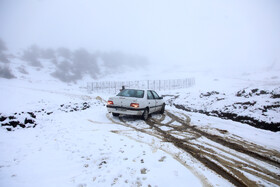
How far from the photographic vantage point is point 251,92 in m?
12.0

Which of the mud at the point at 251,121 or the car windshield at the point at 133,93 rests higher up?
the car windshield at the point at 133,93

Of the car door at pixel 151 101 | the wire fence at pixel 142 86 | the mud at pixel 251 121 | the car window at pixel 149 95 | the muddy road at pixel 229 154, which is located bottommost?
the muddy road at pixel 229 154

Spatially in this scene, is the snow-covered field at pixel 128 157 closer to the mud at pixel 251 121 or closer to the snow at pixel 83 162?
the snow at pixel 83 162

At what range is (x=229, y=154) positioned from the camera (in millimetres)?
4152

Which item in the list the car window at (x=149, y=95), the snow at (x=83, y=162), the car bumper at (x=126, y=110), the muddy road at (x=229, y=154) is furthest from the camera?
the car window at (x=149, y=95)

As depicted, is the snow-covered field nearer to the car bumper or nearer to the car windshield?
the car bumper

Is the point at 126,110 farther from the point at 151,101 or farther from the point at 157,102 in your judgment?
the point at 157,102

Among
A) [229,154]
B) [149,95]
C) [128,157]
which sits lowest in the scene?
[229,154]

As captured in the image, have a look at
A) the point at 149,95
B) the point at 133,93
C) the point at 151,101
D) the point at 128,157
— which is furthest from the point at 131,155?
the point at 149,95

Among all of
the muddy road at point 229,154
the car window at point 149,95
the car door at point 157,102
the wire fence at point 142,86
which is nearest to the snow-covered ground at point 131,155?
the muddy road at point 229,154

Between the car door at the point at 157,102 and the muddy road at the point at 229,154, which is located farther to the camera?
the car door at the point at 157,102

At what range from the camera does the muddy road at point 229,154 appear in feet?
10.4

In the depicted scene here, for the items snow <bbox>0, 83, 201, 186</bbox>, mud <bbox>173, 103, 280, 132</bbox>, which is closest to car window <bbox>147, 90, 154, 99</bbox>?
snow <bbox>0, 83, 201, 186</bbox>

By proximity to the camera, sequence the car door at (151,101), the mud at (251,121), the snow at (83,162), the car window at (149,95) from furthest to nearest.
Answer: the car window at (149,95), the car door at (151,101), the mud at (251,121), the snow at (83,162)
